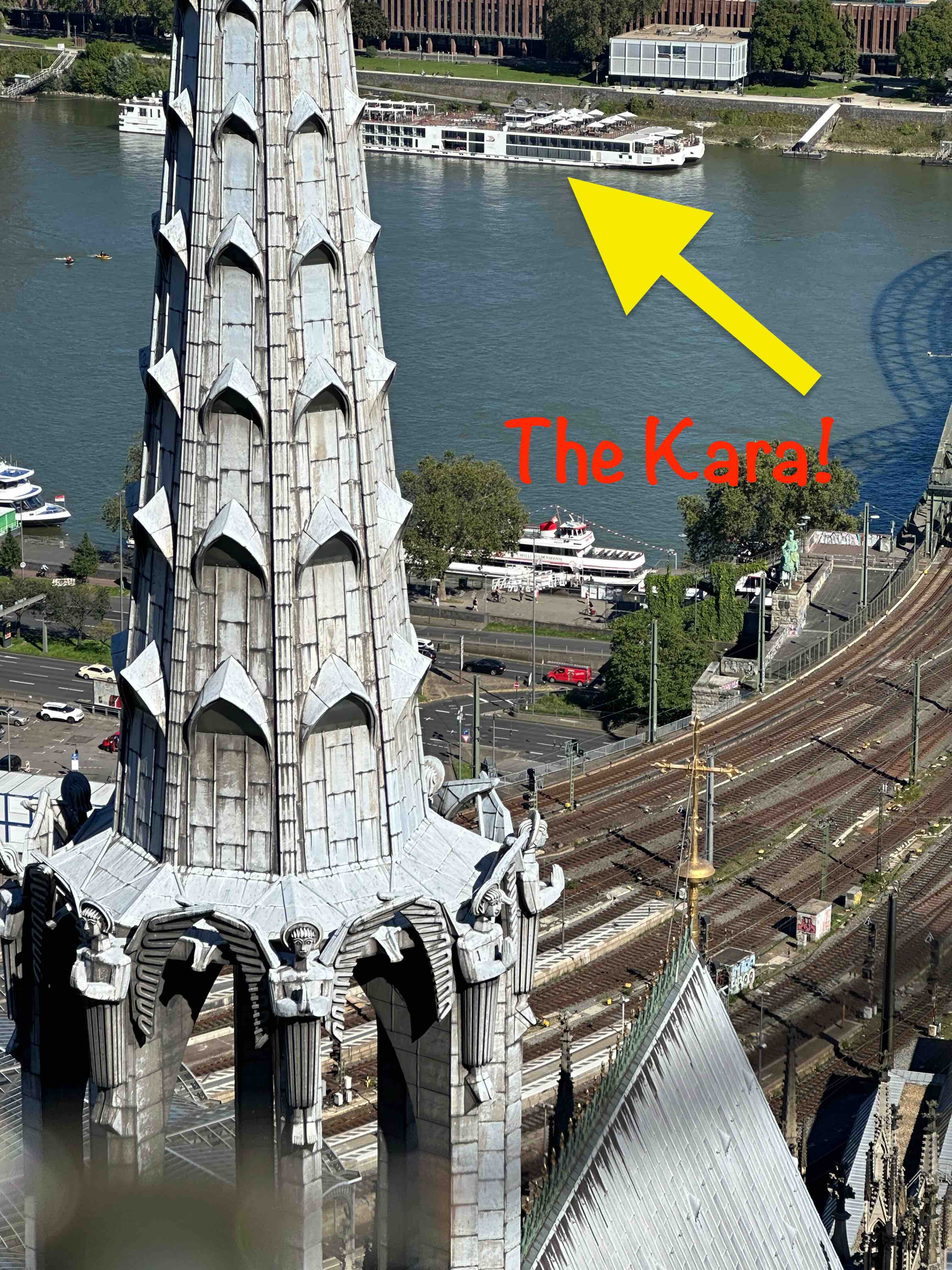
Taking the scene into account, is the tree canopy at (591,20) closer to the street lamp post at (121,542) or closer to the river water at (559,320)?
the river water at (559,320)

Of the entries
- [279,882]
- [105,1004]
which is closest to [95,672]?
[105,1004]

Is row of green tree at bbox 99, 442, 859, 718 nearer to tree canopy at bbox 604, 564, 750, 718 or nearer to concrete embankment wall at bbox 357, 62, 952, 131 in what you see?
tree canopy at bbox 604, 564, 750, 718

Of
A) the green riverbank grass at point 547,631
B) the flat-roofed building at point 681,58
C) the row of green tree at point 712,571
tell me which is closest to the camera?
the row of green tree at point 712,571

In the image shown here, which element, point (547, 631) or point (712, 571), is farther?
point (547, 631)

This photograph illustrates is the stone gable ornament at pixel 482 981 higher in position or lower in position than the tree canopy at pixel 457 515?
higher

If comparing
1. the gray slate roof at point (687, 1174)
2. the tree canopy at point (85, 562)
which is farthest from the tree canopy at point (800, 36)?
the gray slate roof at point (687, 1174)

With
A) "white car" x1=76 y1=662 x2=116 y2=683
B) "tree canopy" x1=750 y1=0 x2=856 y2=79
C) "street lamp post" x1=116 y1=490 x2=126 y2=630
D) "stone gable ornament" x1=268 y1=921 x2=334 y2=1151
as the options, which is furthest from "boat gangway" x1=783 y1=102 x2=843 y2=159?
"stone gable ornament" x1=268 y1=921 x2=334 y2=1151

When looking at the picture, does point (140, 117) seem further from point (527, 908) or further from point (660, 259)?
point (527, 908)

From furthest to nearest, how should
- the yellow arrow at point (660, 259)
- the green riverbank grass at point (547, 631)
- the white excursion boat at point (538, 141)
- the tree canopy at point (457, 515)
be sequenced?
the white excursion boat at point (538, 141) → the yellow arrow at point (660, 259) → the tree canopy at point (457, 515) → the green riverbank grass at point (547, 631)
